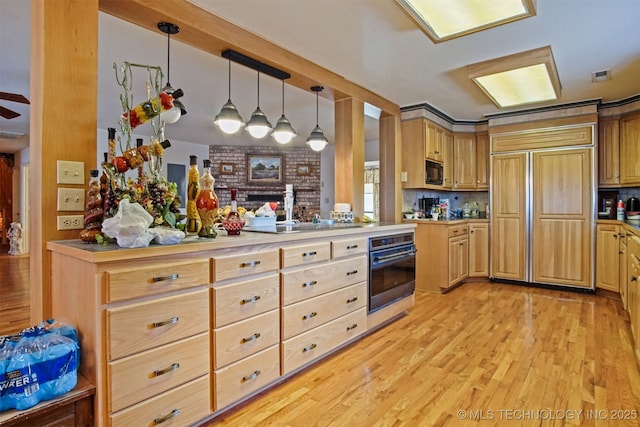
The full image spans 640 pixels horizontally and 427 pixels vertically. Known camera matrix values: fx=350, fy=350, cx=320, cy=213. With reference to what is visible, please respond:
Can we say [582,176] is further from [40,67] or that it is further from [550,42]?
[40,67]

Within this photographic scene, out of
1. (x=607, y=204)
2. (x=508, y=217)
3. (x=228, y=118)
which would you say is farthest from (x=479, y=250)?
(x=228, y=118)

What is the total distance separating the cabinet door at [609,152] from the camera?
422 centimetres

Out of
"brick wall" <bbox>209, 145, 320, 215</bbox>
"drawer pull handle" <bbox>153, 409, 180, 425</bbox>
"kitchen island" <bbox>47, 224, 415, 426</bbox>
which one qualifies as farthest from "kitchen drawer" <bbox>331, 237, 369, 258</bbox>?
"brick wall" <bbox>209, 145, 320, 215</bbox>

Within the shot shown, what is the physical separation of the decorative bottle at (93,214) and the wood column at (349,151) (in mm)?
2438

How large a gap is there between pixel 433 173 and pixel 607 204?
7.15ft

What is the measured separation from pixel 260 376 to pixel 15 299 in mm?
3622

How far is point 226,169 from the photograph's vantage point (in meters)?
7.75

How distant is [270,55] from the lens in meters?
2.73

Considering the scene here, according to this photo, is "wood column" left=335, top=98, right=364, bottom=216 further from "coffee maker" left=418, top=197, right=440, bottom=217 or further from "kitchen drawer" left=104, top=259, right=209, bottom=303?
"kitchen drawer" left=104, top=259, right=209, bottom=303

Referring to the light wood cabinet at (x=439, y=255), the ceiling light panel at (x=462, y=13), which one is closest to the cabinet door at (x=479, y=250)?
the light wood cabinet at (x=439, y=255)

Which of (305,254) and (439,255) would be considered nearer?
(305,254)

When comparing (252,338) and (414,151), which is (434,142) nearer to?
(414,151)

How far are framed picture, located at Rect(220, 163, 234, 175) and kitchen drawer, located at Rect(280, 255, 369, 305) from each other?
A: 5704 millimetres

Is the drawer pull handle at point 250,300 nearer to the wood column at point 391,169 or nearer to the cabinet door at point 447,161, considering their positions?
the wood column at point 391,169
